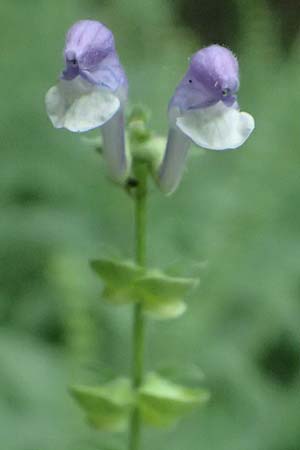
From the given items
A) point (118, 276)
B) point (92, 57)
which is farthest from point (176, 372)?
point (92, 57)

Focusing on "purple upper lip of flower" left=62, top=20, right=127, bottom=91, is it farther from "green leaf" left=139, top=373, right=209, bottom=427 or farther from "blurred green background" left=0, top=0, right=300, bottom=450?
"blurred green background" left=0, top=0, right=300, bottom=450

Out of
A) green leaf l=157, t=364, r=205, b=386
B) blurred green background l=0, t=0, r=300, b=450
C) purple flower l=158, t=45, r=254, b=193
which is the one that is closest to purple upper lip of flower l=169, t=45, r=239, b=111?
purple flower l=158, t=45, r=254, b=193

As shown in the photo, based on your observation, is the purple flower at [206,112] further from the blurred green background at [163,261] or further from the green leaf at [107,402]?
the blurred green background at [163,261]

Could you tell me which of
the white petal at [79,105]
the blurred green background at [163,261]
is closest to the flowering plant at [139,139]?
the white petal at [79,105]

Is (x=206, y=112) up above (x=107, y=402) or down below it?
above

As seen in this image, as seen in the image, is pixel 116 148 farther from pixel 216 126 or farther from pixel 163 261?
pixel 163 261

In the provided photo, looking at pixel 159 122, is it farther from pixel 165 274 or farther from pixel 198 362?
pixel 165 274

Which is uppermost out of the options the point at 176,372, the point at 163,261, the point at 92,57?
the point at 92,57
